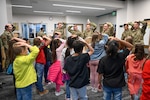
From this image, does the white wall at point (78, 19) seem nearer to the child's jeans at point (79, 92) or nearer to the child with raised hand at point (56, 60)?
the child with raised hand at point (56, 60)

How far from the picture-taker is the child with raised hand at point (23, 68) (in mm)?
1661

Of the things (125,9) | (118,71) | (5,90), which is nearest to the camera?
(118,71)

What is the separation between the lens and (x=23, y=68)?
1.72 m

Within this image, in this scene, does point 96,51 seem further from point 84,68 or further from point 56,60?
point 84,68

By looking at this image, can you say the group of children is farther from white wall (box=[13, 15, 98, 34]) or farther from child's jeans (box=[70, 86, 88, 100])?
white wall (box=[13, 15, 98, 34])

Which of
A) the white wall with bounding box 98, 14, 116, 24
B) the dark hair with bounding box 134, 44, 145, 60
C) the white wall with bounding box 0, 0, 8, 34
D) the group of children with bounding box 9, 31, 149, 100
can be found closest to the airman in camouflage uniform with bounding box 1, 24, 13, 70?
the white wall with bounding box 0, 0, 8, 34

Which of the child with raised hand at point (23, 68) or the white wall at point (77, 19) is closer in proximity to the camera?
the child with raised hand at point (23, 68)

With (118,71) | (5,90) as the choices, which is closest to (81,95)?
(118,71)

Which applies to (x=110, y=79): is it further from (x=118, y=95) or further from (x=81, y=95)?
(x=81, y=95)

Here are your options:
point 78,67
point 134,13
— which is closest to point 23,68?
point 78,67

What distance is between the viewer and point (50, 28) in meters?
10.6

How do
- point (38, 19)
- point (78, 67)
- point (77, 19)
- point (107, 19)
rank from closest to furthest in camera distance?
point (78, 67)
point (107, 19)
point (38, 19)
point (77, 19)

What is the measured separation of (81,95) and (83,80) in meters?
0.24

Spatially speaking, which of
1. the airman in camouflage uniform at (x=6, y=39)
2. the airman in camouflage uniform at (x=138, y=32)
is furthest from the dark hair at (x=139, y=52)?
the airman in camouflage uniform at (x=6, y=39)
